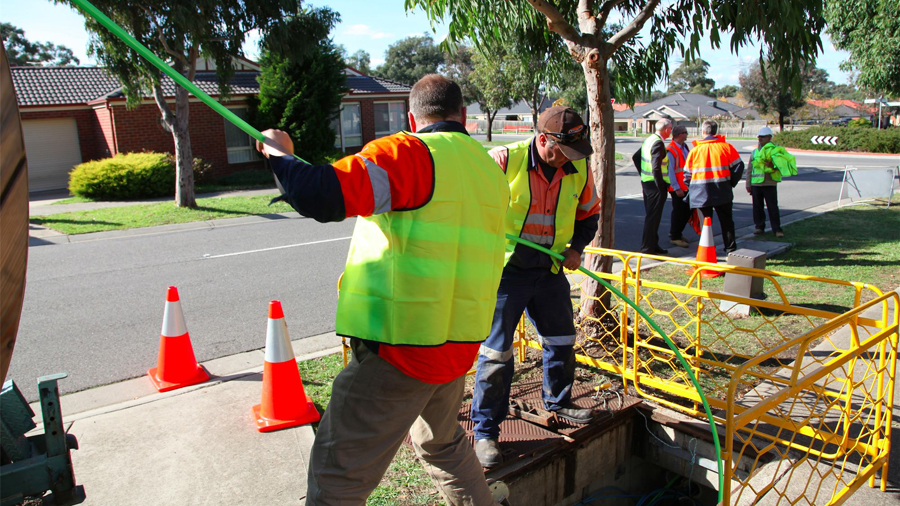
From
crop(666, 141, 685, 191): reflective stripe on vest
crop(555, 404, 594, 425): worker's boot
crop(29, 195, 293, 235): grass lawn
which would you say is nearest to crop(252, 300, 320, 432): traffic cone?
crop(555, 404, 594, 425): worker's boot

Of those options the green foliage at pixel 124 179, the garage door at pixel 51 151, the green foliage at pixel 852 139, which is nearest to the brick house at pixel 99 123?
the garage door at pixel 51 151

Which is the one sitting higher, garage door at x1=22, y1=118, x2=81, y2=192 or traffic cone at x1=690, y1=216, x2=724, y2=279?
garage door at x1=22, y1=118, x2=81, y2=192

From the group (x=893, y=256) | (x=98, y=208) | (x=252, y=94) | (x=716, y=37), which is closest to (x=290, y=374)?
(x=716, y=37)

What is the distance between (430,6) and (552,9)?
45.0 inches

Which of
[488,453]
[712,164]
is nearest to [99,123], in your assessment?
[712,164]

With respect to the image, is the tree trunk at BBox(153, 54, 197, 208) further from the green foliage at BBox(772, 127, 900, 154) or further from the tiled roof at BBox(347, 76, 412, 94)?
the green foliage at BBox(772, 127, 900, 154)

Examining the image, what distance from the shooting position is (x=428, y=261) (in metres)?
2.23

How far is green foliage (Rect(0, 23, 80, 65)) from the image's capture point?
58594 millimetres

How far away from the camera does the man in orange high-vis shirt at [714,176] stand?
28.4ft

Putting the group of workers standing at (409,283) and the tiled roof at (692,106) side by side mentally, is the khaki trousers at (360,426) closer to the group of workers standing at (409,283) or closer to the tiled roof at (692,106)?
the group of workers standing at (409,283)

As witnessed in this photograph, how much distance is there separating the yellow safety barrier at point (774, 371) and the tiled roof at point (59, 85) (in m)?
19.8

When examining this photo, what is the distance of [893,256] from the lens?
861 cm

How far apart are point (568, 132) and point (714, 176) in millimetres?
6007

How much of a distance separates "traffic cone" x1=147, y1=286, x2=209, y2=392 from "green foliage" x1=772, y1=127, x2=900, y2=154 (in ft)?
120
